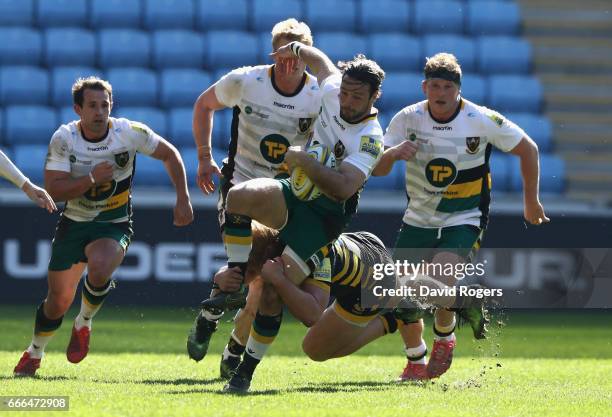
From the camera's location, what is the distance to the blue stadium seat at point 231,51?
1561 cm

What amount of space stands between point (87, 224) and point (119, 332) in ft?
8.74

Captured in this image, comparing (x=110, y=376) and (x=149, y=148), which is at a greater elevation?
(x=149, y=148)

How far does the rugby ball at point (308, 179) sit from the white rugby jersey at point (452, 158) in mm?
1228

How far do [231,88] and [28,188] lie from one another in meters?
1.72

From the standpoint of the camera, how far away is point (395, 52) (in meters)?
16.0

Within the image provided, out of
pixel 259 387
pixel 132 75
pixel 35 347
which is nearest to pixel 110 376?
pixel 35 347

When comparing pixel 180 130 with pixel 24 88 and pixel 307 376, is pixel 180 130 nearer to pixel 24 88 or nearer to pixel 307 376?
pixel 24 88

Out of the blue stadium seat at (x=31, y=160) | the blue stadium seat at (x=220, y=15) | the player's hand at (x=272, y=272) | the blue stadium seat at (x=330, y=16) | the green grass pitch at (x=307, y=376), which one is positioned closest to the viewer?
the green grass pitch at (x=307, y=376)

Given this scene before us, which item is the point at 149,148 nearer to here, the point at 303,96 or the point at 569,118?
the point at 303,96

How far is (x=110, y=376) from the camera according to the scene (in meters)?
7.62

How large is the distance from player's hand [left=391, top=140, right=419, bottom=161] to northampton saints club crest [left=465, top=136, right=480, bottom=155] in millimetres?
613

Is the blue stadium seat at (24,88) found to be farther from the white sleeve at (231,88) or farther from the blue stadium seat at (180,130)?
the white sleeve at (231,88)

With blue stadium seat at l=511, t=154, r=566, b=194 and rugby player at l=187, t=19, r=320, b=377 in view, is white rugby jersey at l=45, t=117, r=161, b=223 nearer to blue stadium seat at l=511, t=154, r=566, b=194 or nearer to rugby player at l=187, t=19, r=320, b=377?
rugby player at l=187, t=19, r=320, b=377

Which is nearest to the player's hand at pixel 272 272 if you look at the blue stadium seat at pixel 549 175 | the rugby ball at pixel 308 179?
the rugby ball at pixel 308 179
